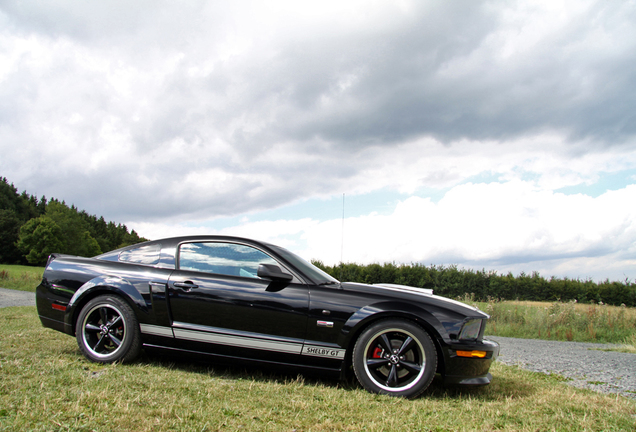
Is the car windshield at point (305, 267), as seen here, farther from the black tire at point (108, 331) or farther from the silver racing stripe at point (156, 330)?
the black tire at point (108, 331)

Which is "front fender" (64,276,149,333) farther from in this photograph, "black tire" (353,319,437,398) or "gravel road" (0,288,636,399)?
"gravel road" (0,288,636,399)

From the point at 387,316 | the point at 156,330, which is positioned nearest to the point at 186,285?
the point at 156,330

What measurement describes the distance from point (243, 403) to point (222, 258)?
5.20 feet

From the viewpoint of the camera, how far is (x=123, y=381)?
11.7ft

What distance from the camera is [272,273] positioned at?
3.93 metres

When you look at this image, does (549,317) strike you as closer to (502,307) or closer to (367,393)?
(502,307)

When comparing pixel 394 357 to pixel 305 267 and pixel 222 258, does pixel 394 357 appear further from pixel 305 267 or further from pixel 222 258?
pixel 222 258

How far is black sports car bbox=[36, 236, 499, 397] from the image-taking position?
382 cm

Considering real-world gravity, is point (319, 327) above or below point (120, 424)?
above

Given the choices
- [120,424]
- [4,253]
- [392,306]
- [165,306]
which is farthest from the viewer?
[4,253]

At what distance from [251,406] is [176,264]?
1889mm

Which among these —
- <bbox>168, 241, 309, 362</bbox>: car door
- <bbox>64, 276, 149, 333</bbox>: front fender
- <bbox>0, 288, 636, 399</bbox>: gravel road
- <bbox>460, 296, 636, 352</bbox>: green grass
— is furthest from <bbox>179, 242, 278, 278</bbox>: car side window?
<bbox>460, 296, 636, 352</bbox>: green grass

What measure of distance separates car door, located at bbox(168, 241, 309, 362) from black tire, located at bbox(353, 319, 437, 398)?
0.61 m

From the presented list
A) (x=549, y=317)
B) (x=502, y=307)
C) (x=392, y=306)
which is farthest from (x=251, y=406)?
(x=502, y=307)
